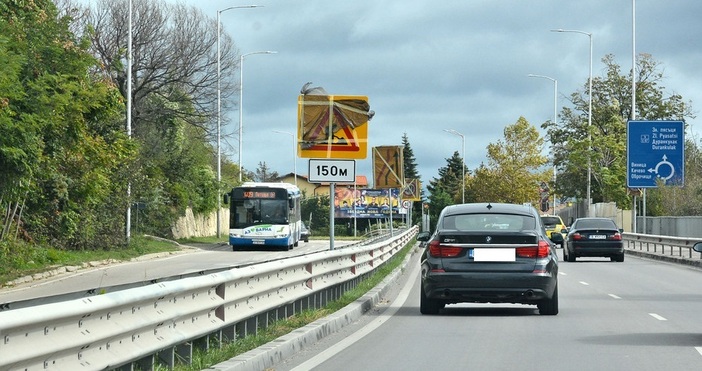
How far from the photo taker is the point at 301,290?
50.2 ft

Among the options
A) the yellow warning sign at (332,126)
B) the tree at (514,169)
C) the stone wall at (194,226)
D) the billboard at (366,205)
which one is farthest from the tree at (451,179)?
the yellow warning sign at (332,126)

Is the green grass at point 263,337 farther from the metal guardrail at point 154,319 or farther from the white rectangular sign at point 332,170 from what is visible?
the white rectangular sign at point 332,170

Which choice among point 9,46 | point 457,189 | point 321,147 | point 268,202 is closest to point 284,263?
point 321,147

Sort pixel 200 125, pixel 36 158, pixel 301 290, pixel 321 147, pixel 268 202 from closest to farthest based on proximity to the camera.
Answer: pixel 301 290
pixel 321 147
pixel 36 158
pixel 268 202
pixel 200 125

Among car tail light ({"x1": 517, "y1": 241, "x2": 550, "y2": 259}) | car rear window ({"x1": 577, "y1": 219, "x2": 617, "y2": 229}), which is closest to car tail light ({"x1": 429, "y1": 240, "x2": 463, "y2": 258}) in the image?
car tail light ({"x1": 517, "y1": 241, "x2": 550, "y2": 259})

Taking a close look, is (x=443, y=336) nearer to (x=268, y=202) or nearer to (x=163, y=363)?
(x=163, y=363)

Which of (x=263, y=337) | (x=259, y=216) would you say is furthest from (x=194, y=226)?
(x=263, y=337)

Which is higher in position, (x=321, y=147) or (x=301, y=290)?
(x=321, y=147)

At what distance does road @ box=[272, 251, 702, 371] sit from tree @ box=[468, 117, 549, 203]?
9118 centimetres

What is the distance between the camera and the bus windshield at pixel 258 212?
181 ft

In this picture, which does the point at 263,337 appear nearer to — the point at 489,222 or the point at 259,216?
the point at 489,222

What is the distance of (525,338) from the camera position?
1394 cm

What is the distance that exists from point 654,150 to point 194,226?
29295 mm

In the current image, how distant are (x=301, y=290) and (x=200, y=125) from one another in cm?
4705
